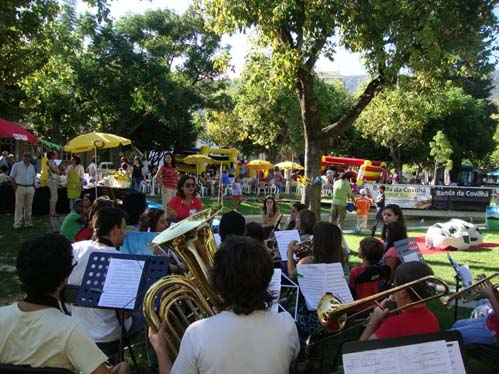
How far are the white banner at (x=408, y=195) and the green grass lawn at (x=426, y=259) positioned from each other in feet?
14.1

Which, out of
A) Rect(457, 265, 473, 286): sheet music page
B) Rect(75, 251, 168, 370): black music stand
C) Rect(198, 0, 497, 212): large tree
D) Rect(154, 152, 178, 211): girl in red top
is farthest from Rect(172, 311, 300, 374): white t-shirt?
Rect(154, 152, 178, 211): girl in red top

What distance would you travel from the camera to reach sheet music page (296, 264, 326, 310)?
357cm

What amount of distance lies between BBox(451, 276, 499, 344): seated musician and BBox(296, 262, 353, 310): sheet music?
0.87 meters

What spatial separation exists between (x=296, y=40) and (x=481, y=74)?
419cm

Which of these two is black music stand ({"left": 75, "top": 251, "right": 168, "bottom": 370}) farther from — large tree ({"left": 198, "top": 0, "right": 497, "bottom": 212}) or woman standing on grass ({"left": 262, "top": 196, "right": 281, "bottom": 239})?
large tree ({"left": 198, "top": 0, "right": 497, "bottom": 212})

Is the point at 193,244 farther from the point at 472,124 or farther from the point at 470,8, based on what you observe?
the point at 472,124

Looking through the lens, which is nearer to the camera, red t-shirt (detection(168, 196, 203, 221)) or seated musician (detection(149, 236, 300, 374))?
seated musician (detection(149, 236, 300, 374))

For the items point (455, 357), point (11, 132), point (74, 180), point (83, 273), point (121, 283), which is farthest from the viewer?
point (74, 180)

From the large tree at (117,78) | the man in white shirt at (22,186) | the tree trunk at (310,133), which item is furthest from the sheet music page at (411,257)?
the large tree at (117,78)

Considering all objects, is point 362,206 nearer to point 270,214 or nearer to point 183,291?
point 270,214

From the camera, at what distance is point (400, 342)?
6.09 feet

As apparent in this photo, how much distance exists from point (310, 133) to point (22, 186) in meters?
6.47

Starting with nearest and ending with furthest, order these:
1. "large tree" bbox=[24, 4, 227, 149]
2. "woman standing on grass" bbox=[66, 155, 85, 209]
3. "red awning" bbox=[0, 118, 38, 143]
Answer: "red awning" bbox=[0, 118, 38, 143], "woman standing on grass" bbox=[66, 155, 85, 209], "large tree" bbox=[24, 4, 227, 149]

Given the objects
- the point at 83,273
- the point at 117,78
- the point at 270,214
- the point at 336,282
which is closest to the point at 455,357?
the point at 336,282
